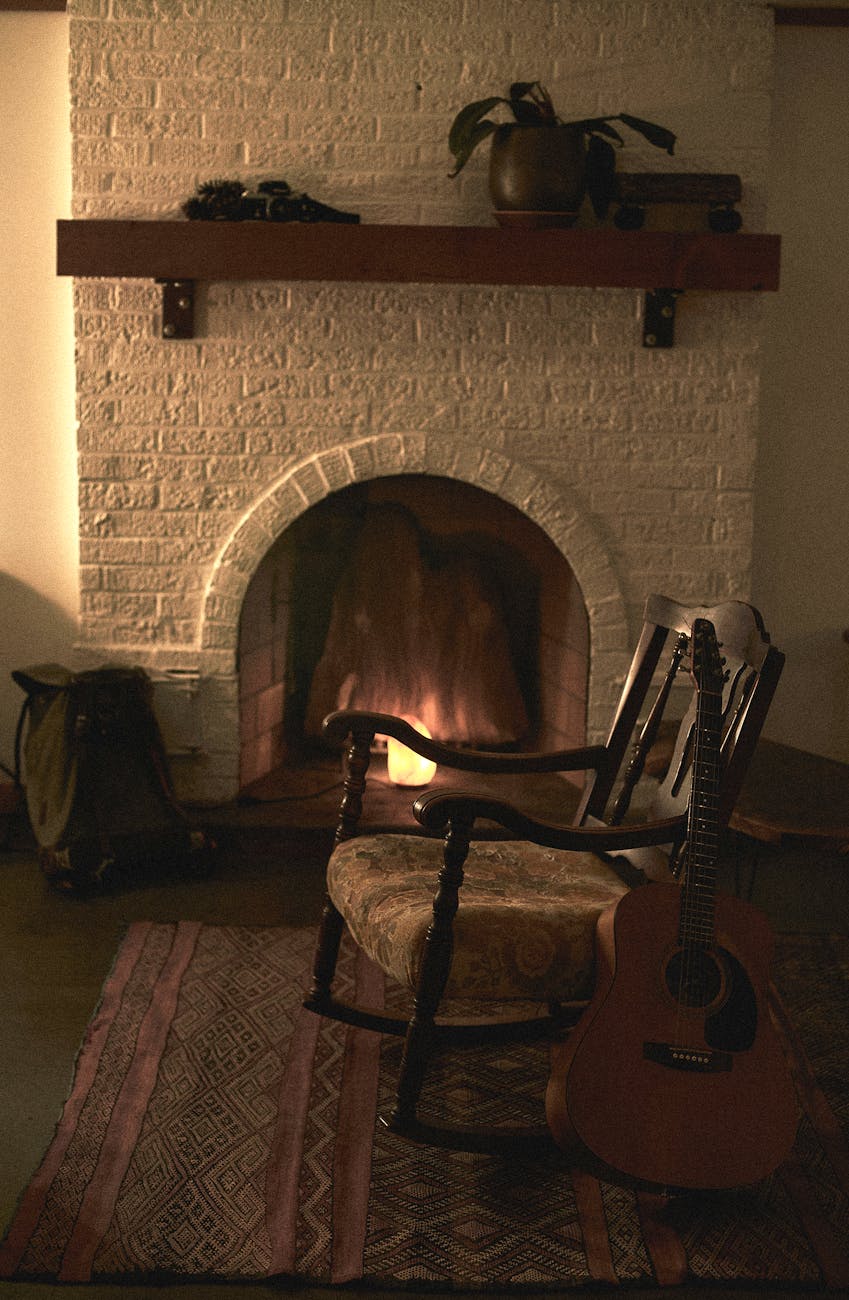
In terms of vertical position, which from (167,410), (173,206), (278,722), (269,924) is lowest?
(269,924)

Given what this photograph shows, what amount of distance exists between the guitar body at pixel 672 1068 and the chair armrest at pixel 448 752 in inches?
18.1

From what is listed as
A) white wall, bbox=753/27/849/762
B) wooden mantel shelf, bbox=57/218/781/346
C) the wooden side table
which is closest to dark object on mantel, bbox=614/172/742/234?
wooden mantel shelf, bbox=57/218/781/346

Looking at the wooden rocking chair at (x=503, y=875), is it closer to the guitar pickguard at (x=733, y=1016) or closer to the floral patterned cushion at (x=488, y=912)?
the floral patterned cushion at (x=488, y=912)

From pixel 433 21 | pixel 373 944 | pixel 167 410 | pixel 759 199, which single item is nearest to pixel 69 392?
pixel 167 410

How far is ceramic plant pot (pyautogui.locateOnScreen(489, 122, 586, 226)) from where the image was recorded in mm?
3225

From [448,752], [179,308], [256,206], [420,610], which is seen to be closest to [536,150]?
[256,206]

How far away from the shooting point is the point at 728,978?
192 cm

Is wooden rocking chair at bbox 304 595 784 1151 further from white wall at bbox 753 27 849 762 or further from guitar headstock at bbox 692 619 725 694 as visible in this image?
white wall at bbox 753 27 849 762

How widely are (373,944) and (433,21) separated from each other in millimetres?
2538

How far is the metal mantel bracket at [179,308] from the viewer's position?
344 cm

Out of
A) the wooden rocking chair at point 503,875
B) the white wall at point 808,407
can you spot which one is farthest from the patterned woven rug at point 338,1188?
the white wall at point 808,407

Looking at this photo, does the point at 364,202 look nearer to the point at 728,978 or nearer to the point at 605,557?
the point at 605,557

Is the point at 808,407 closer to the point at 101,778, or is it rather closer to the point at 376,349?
the point at 376,349

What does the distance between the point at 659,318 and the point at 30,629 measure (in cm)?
203
